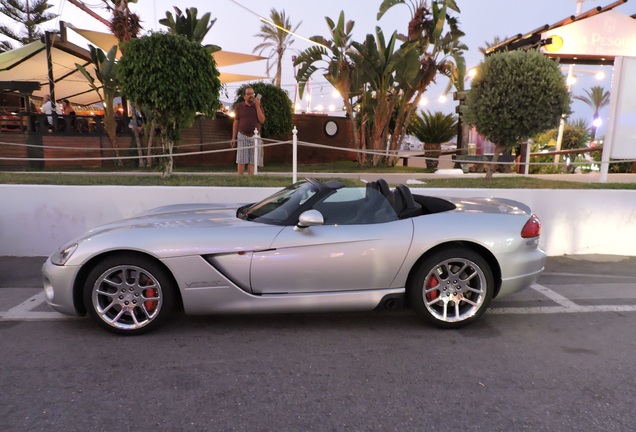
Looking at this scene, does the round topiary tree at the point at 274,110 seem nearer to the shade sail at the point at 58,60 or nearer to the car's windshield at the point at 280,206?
the shade sail at the point at 58,60

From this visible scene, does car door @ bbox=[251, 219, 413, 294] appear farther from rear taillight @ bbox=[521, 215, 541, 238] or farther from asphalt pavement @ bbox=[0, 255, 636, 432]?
rear taillight @ bbox=[521, 215, 541, 238]

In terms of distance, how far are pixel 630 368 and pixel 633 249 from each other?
433 cm

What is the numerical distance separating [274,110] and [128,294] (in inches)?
436

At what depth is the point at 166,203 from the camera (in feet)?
21.2

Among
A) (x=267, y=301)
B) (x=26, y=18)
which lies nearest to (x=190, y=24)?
(x=267, y=301)

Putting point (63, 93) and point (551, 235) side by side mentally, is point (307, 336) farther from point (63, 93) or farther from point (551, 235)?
point (63, 93)

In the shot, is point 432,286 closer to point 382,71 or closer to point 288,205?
point 288,205

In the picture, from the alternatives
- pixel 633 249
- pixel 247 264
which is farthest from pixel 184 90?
pixel 633 249

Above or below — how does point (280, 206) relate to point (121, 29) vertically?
below

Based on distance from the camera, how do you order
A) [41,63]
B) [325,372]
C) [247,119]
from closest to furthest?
[325,372] < [247,119] < [41,63]

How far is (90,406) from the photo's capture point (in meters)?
2.57

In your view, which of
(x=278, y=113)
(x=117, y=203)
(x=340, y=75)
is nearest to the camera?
(x=117, y=203)

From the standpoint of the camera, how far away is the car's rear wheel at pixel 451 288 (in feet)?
12.1

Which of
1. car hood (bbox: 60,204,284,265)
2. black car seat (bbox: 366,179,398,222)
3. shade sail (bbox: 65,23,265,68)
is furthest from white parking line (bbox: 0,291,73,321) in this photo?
shade sail (bbox: 65,23,265,68)
